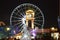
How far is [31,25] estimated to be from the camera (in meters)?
2.58

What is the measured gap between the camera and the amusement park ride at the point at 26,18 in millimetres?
2574

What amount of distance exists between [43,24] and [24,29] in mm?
226

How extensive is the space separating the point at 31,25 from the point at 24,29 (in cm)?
9

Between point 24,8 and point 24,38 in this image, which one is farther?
point 24,8

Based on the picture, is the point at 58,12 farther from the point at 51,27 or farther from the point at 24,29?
the point at 24,29

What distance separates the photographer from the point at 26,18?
103 inches

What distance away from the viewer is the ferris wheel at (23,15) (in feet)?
8.52

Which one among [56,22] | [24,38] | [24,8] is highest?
[24,8]

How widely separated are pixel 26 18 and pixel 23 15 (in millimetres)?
48

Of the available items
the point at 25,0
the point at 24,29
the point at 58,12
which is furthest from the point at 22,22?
the point at 58,12

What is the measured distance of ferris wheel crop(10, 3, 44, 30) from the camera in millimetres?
2596

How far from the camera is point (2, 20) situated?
8.37ft

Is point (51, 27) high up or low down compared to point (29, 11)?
down

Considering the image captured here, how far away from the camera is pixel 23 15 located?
2607 millimetres
